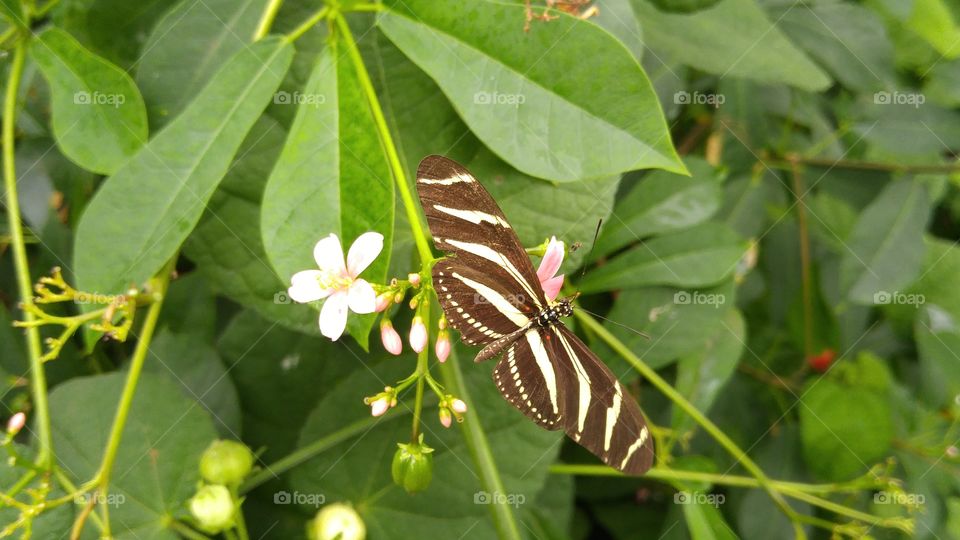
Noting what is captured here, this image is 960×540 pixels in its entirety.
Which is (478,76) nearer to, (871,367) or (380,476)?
(380,476)

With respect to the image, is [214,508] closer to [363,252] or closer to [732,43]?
[363,252]

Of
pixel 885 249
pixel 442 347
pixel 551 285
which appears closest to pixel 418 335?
pixel 442 347

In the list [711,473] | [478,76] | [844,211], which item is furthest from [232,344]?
[844,211]

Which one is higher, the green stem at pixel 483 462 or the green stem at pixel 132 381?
the green stem at pixel 132 381

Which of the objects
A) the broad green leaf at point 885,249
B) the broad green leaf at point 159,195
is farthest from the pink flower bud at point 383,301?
the broad green leaf at point 885,249

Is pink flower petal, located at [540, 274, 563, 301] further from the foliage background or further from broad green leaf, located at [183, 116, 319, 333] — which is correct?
broad green leaf, located at [183, 116, 319, 333]

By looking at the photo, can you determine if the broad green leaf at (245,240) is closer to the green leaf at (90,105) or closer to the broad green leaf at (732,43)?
the green leaf at (90,105)

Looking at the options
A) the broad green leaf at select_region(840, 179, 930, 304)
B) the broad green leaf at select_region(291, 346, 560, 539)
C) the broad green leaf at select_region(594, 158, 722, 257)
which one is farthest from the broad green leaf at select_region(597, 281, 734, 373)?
the broad green leaf at select_region(840, 179, 930, 304)
